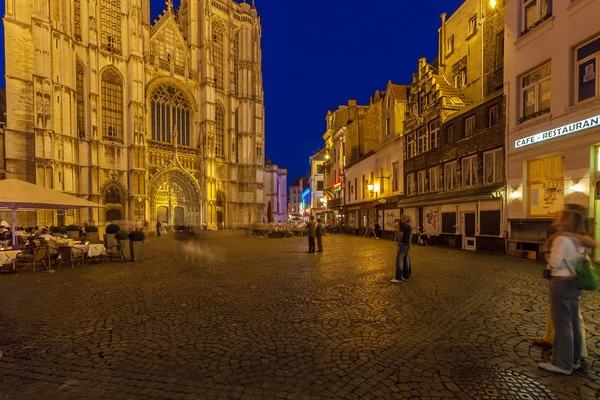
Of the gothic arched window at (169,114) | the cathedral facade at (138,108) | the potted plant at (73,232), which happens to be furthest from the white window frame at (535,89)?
the gothic arched window at (169,114)

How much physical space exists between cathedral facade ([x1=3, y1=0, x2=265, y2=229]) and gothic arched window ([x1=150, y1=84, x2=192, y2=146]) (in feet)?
0.43

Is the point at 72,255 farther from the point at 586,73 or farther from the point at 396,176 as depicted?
the point at 396,176

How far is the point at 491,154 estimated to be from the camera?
15.8 metres

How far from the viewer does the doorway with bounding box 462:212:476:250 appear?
1662 centimetres

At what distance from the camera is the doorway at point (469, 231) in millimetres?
16616

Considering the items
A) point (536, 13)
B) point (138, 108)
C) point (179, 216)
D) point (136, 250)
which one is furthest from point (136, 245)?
point (179, 216)

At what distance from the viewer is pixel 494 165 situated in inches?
615

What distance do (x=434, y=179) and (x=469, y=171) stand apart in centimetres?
330

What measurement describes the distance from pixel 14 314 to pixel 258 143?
144ft

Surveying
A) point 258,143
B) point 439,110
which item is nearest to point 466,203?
point 439,110

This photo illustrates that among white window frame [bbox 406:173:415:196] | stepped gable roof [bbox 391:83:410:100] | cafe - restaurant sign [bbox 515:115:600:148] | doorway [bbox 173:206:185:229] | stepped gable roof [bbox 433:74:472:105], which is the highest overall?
stepped gable roof [bbox 391:83:410:100]

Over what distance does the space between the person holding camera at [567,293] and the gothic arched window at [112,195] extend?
39.7 metres

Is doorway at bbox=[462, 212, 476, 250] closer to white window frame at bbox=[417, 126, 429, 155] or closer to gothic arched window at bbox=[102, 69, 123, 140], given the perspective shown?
white window frame at bbox=[417, 126, 429, 155]

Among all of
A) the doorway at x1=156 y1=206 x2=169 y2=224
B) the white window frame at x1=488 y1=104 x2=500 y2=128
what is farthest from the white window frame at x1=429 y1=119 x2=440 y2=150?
the doorway at x1=156 y1=206 x2=169 y2=224
